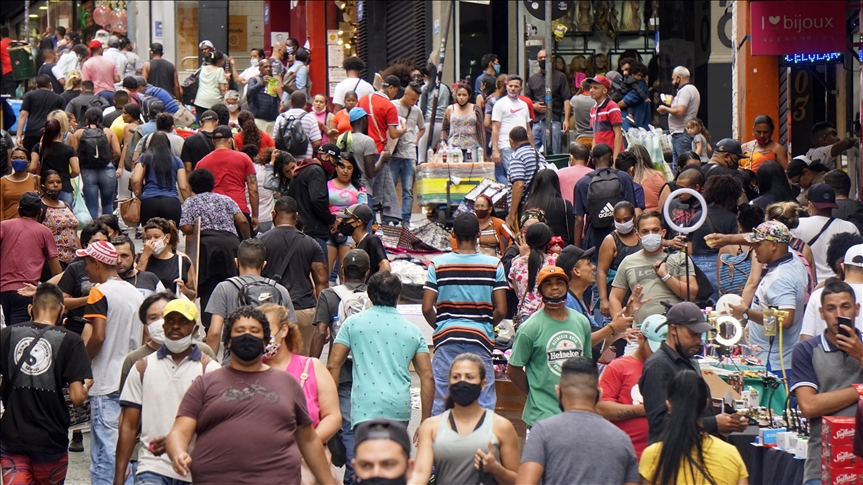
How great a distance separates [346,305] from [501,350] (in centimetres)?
202

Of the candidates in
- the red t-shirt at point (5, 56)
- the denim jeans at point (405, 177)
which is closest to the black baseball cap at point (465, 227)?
the denim jeans at point (405, 177)

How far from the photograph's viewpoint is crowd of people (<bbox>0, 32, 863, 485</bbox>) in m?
6.48

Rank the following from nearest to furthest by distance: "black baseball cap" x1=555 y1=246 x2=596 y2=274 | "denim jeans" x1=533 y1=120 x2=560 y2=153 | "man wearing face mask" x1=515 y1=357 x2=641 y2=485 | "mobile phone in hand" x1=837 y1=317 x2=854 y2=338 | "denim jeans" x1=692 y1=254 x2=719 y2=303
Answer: "man wearing face mask" x1=515 y1=357 x2=641 y2=485
"mobile phone in hand" x1=837 y1=317 x2=854 y2=338
"black baseball cap" x1=555 y1=246 x2=596 y2=274
"denim jeans" x1=692 y1=254 x2=719 y2=303
"denim jeans" x1=533 y1=120 x2=560 y2=153

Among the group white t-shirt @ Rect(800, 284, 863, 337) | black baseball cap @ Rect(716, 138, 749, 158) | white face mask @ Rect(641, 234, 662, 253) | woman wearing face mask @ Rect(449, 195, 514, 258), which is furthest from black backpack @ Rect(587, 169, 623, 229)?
white t-shirt @ Rect(800, 284, 863, 337)

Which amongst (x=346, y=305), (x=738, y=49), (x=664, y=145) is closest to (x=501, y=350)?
(x=346, y=305)

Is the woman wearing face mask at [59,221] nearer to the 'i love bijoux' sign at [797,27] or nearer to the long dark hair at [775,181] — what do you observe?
the long dark hair at [775,181]

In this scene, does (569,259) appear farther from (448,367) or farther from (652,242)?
(448,367)

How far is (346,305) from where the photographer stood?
885cm

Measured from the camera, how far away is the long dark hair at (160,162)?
13.2m

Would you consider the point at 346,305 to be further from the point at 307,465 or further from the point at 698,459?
the point at 698,459

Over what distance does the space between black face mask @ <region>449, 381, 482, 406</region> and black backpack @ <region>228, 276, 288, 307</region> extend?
7.98 feet

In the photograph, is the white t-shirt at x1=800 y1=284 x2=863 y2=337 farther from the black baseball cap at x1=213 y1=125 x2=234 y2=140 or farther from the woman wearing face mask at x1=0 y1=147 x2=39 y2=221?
the woman wearing face mask at x1=0 y1=147 x2=39 y2=221

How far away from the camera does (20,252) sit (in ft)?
35.6

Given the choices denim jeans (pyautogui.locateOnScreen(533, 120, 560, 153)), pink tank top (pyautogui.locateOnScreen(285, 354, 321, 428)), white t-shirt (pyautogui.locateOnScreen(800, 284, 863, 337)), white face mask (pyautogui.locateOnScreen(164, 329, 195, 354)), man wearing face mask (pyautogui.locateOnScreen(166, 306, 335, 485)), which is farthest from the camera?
denim jeans (pyautogui.locateOnScreen(533, 120, 560, 153))
